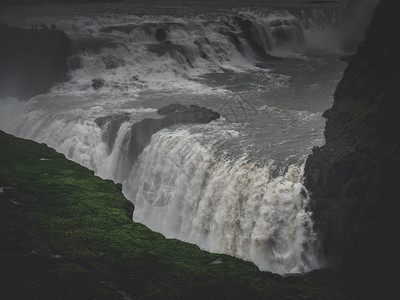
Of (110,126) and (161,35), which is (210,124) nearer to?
(110,126)

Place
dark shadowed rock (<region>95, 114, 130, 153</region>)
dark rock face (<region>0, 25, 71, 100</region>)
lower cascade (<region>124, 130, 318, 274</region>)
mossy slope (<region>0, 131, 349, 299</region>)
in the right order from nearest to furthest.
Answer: mossy slope (<region>0, 131, 349, 299</region>) < lower cascade (<region>124, 130, 318, 274</region>) < dark shadowed rock (<region>95, 114, 130, 153</region>) < dark rock face (<region>0, 25, 71, 100</region>)

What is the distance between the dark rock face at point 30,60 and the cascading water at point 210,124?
130cm

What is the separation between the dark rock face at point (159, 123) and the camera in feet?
74.4

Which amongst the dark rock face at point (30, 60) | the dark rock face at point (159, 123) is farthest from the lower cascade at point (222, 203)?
the dark rock face at point (30, 60)

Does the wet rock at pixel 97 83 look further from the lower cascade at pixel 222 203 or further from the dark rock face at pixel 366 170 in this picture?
the dark rock face at pixel 366 170

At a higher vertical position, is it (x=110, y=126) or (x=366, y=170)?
(x=110, y=126)

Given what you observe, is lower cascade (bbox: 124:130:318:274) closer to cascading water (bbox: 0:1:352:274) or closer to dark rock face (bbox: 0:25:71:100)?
cascading water (bbox: 0:1:352:274)

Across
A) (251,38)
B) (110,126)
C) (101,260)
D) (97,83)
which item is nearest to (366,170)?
(101,260)

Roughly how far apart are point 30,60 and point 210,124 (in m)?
21.0

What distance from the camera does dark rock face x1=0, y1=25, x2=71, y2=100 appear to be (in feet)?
115

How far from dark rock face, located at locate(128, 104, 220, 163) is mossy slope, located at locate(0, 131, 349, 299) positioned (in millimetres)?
9150

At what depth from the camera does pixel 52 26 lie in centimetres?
4241

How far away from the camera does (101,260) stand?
988cm

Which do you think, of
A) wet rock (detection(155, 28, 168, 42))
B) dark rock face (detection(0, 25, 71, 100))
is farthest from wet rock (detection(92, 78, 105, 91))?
wet rock (detection(155, 28, 168, 42))
